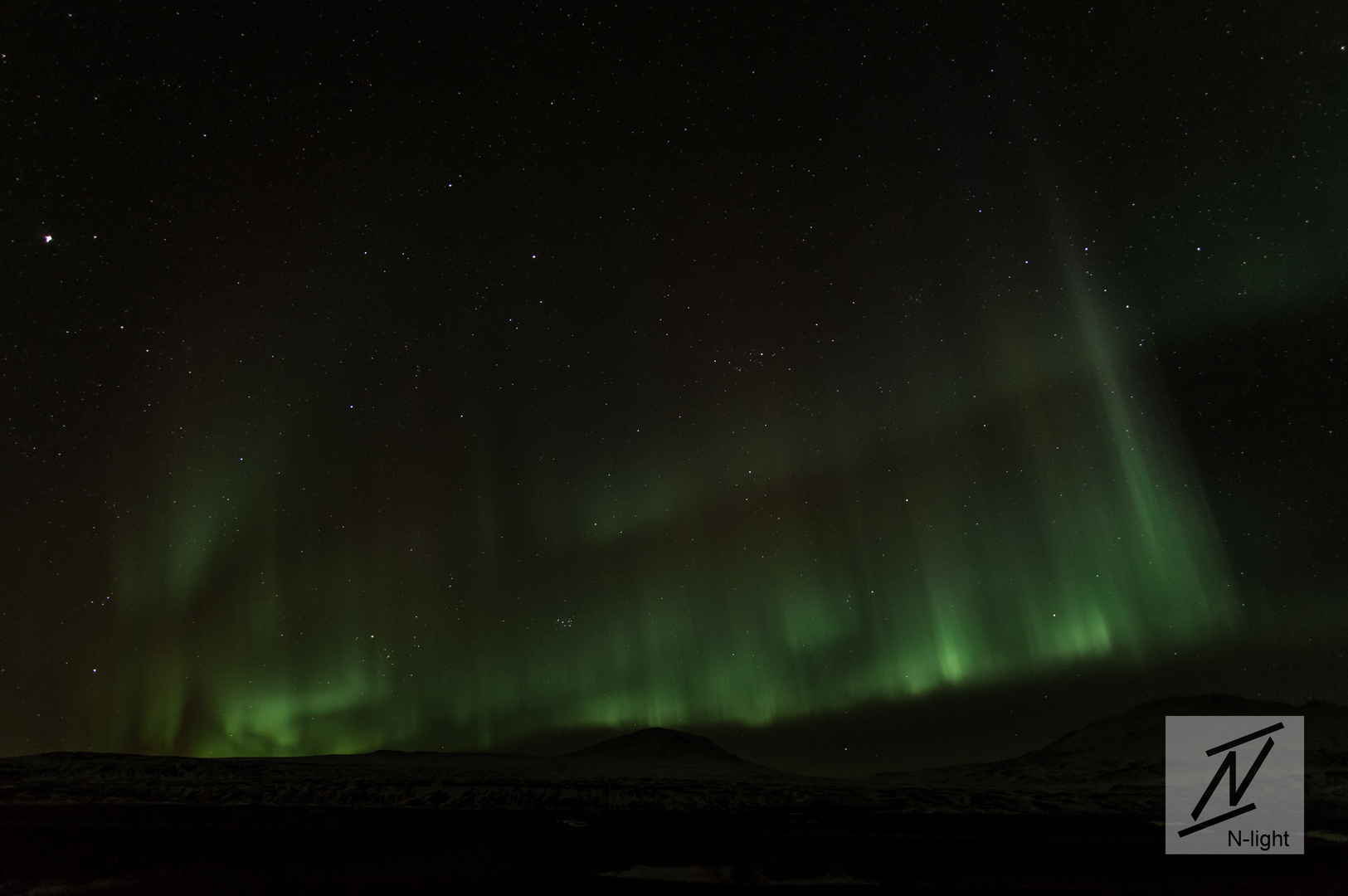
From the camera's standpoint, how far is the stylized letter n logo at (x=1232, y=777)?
44.1 ft

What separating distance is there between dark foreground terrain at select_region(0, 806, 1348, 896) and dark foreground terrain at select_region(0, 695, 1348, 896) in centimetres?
5

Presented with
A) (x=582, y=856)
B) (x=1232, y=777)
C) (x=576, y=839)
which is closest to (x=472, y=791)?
(x=576, y=839)

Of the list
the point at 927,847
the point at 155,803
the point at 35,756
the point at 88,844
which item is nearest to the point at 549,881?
the point at 927,847

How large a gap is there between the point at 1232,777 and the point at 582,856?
14819mm

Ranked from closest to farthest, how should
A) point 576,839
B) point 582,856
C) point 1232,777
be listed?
1. point 582,856
2. point 576,839
3. point 1232,777

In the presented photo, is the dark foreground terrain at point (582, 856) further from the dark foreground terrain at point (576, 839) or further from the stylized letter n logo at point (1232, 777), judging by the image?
the stylized letter n logo at point (1232, 777)

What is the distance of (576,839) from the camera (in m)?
11.7

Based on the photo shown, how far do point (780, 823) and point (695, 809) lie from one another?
3.33m

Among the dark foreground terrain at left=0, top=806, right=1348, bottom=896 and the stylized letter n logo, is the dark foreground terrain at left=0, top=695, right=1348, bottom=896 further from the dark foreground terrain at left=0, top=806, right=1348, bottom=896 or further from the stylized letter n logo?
the stylized letter n logo

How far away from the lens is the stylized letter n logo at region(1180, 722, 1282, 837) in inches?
529

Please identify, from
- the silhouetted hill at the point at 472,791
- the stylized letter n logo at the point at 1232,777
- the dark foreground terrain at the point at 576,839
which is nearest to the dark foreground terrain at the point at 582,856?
the dark foreground terrain at the point at 576,839

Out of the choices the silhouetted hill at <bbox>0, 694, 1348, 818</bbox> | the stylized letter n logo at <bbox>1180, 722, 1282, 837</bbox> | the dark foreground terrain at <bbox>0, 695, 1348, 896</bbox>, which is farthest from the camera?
the silhouetted hill at <bbox>0, 694, 1348, 818</bbox>

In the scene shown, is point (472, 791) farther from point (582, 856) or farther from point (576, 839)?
point (582, 856)

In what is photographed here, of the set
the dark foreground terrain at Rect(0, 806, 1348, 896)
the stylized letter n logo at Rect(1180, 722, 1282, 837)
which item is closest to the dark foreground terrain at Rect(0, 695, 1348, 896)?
the dark foreground terrain at Rect(0, 806, 1348, 896)
